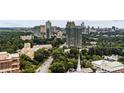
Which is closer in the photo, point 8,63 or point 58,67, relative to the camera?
point 8,63

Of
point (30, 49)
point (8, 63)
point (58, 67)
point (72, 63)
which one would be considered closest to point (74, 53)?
point (72, 63)

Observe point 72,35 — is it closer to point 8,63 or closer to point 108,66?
point 108,66

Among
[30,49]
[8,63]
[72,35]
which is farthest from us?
[30,49]

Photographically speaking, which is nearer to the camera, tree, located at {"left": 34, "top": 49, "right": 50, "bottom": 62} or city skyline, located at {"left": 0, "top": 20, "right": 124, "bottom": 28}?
city skyline, located at {"left": 0, "top": 20, "right": 124, "bottom": 28}

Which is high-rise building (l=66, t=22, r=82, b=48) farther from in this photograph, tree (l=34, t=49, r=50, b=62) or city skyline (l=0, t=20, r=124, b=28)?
tree (l=34, t=49, r=50, b=62)

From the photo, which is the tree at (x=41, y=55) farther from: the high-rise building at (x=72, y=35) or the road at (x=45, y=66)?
the high-rise building at (x=72, y=35)

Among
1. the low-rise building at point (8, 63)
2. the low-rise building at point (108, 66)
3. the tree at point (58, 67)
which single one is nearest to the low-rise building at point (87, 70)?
the low-rise building at point (108, 66)

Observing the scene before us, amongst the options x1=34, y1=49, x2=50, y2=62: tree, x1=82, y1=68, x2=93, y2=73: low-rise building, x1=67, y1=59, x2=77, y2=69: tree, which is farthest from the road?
x1=82, y1=68, x2=93, y2=73: low-rise building

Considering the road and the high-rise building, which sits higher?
the high-rise building
